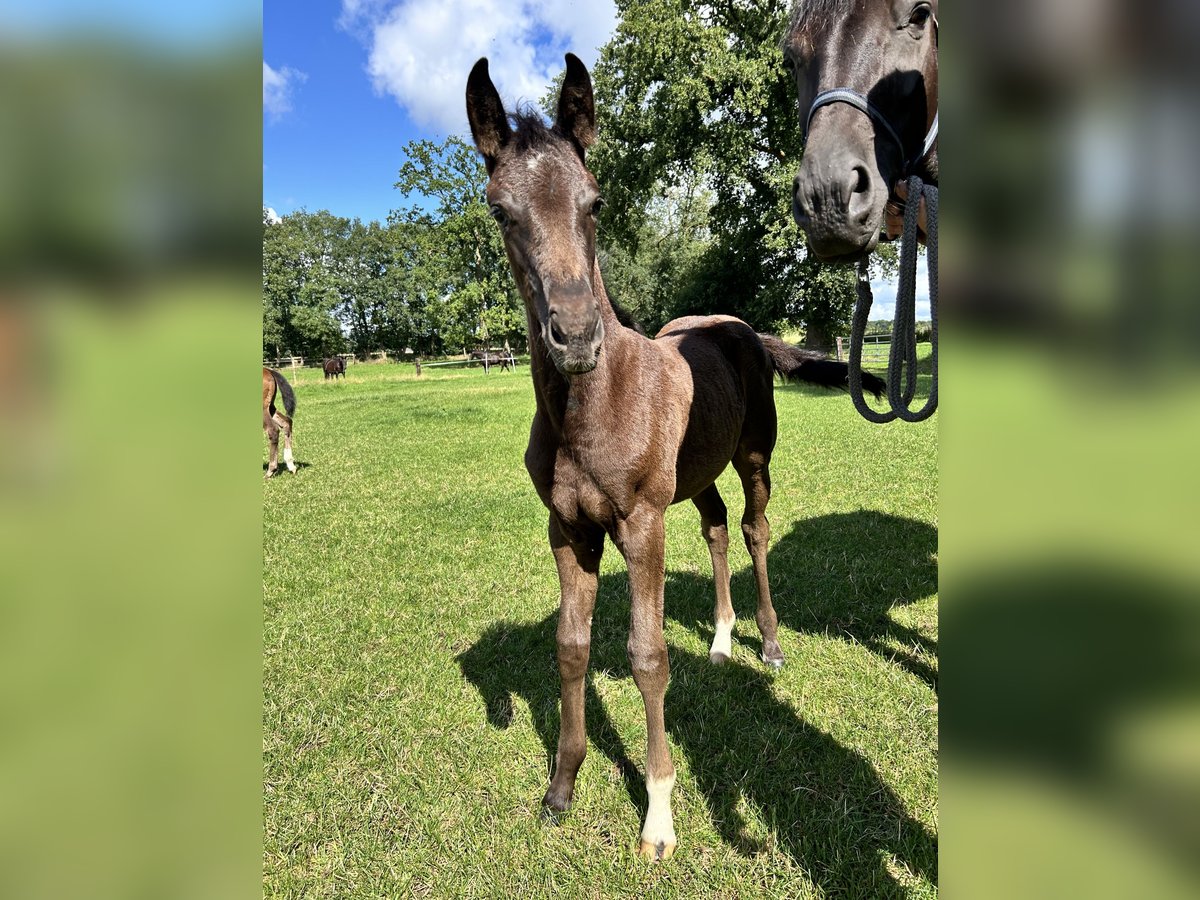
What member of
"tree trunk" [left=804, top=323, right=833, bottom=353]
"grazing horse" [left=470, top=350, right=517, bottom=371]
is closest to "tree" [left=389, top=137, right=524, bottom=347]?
"grazing horse" [left=470, top=350, right=517, bottom=371]

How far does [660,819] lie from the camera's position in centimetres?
237

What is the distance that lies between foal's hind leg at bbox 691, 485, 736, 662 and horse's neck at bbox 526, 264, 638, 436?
1403 millimetres

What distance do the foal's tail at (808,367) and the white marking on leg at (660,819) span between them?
8.82 ft

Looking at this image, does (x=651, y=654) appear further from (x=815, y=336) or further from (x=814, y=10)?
(x=815, y=336)

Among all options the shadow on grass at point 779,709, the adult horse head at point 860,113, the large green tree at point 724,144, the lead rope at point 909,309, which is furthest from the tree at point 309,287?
the lead rope at point 909,309

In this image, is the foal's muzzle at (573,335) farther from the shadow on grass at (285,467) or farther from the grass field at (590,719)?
the shadow on grass at (285,467)

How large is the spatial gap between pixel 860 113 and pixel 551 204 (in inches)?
38.2

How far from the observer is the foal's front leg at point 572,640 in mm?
2605
